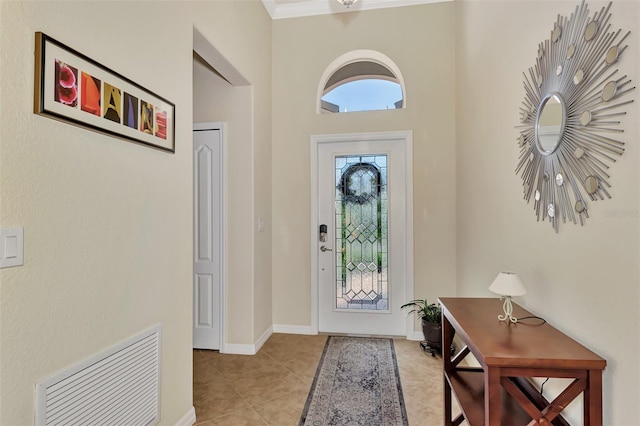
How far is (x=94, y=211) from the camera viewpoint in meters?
1.34

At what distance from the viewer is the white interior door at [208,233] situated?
10.2 ft

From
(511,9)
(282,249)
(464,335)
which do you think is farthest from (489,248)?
(282,249)

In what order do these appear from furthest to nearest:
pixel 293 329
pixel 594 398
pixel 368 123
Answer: pixel 293 329 < pixel 368 123 < pixel 594 398

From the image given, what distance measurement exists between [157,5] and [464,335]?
7.01 ft

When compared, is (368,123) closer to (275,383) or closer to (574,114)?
(574,114)

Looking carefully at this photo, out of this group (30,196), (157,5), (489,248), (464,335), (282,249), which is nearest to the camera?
(30,196)

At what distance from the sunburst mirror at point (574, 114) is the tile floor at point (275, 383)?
4.94 feet

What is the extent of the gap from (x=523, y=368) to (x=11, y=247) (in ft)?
5.50

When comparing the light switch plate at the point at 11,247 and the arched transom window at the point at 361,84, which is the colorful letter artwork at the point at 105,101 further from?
the arched transom window at the point at 361,84

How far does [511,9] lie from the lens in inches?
73.7

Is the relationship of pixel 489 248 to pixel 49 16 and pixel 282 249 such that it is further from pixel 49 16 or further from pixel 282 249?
pixel 49 16

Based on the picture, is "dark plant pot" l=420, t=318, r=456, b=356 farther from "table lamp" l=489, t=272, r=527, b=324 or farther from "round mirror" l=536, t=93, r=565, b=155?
"round mirror" l=536, t=93, r=565, b=155

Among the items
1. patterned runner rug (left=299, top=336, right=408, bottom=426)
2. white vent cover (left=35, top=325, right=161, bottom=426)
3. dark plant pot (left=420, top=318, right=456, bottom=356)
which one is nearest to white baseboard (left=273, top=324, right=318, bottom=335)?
patterned runner rug (left=299, top=336, right=408, bottom=426)

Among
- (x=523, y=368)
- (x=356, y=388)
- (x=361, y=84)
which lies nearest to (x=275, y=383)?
(x=356, y=388)
